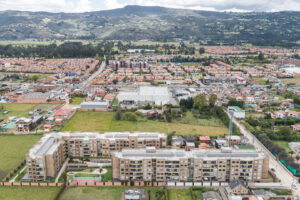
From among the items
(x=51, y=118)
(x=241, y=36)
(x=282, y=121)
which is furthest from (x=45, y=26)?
(x=282, y=121)

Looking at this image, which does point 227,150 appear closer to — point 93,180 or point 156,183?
point 156,183

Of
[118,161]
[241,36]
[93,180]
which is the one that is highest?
[241,36]

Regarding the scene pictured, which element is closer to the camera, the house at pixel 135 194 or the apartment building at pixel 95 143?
the house at pixel 135 194

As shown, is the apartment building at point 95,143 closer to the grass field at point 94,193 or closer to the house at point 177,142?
the house at point 177,142

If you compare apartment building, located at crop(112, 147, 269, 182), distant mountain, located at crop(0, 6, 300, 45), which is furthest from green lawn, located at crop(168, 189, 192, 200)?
distant mountain, located at crop(0, 6, 300, 45)

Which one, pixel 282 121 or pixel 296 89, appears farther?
pixel 296 89

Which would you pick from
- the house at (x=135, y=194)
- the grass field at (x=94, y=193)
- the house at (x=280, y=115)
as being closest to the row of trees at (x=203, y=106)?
the house at (x=280, y=115)
